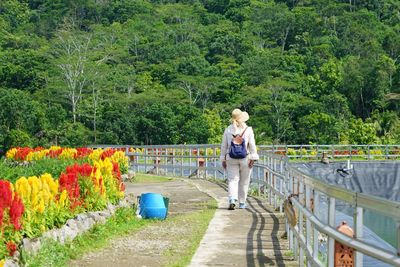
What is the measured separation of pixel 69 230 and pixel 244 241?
7.39 ft

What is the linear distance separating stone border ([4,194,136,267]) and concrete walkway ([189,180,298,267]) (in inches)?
61.4

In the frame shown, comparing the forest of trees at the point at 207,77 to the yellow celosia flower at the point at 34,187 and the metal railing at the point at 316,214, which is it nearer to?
the metal railing at the point at 316,214

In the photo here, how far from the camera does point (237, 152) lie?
13312 mm

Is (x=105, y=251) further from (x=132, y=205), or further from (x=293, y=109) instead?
(x=293, y=109)

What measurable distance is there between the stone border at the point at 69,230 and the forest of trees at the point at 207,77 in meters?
28.9

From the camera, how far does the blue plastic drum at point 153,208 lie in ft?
41.3

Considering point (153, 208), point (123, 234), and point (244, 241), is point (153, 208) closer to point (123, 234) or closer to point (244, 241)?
point (123, 234)

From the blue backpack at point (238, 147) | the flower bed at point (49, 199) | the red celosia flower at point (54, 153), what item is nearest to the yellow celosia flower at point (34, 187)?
the flower bed at point (49, 199)

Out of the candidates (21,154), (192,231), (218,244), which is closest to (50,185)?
(218,244)

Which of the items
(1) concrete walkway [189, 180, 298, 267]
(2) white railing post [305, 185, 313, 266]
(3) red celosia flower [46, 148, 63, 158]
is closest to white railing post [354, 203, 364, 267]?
(2) white railing post [305, 185, 313, 266]

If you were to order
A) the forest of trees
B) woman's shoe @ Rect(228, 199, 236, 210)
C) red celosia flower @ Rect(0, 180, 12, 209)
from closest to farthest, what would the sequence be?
red celosia flower @ Rect(0, 180, 12, 209) → woman's shoe @ Rect(228, 199, 236, 210) → the forest of trees

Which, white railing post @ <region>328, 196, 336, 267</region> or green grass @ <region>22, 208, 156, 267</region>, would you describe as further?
green grass @ <region>22, 208, 156, 267</region>

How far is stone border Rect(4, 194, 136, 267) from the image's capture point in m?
7.85

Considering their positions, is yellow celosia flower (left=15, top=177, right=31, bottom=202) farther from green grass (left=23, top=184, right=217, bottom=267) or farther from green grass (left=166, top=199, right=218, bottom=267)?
green grass (left=166, top=199, right=218, bottom=267)
